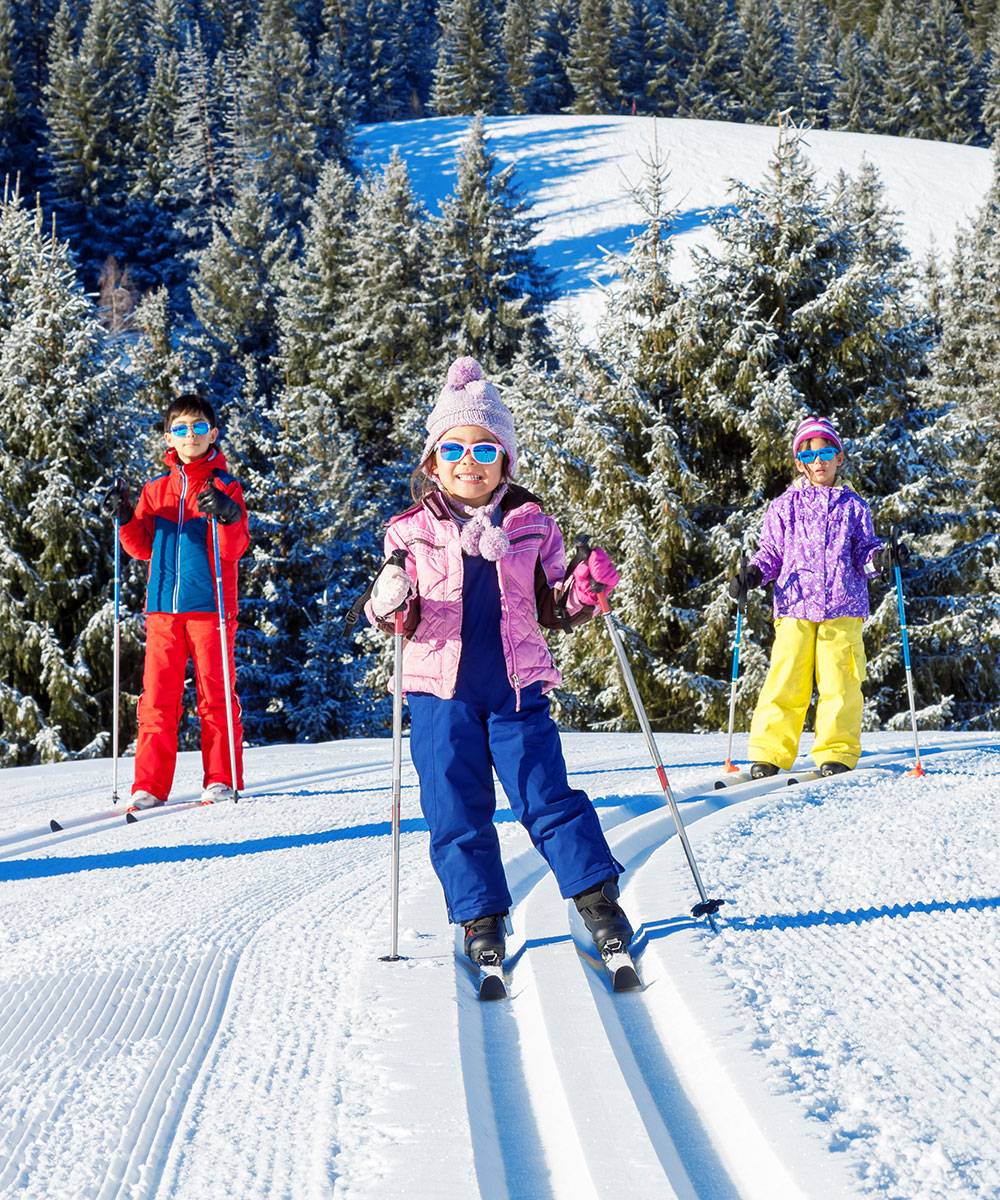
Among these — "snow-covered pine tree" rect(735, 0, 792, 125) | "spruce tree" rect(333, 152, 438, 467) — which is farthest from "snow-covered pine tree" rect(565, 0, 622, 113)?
"spruce tree" rect(333, 152, 438, 467)

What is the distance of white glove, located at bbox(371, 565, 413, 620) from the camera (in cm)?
266

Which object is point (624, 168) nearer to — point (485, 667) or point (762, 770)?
point (762, 770)

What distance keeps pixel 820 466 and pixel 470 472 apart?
314 centimetres

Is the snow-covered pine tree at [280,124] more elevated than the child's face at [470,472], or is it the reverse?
the snow-covered pine tree at [280,124]

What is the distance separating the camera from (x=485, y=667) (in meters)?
2.76

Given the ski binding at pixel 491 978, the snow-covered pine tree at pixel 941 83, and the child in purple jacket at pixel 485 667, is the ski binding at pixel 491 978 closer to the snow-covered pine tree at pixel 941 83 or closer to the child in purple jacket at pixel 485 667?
the child in purple jacket at pixel 485 667

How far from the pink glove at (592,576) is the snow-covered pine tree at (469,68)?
7460 cm

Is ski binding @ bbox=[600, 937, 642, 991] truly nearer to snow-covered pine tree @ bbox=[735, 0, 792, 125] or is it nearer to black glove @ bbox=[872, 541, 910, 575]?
black glove @ bbox=[872, 541, 910, 575]

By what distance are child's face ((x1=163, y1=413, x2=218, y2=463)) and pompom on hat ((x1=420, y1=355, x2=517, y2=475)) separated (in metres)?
2.57

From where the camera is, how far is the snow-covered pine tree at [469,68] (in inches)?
2805

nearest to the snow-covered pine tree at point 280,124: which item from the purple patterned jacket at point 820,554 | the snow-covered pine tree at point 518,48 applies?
the snow-covered pine tree at point 518,48

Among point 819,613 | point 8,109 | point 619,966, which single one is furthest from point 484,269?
point 8,109

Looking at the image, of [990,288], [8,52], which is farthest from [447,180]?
[990,288]

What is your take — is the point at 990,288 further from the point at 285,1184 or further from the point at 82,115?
the point at 82,115
